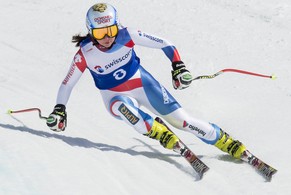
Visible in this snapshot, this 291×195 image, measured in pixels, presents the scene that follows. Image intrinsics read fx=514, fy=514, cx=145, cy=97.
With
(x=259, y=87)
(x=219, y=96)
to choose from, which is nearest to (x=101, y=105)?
(x=219, y=96)

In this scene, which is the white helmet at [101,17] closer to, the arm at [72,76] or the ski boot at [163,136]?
the arm at [72,76]

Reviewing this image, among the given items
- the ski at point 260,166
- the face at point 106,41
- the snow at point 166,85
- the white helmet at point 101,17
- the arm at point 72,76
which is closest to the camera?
the snow at point 166,85

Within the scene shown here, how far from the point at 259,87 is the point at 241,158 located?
2902mm

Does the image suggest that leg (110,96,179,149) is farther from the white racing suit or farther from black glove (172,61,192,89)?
black glove (172,61,192,89)

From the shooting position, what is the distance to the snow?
4234mm

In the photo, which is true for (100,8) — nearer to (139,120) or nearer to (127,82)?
(127,82)

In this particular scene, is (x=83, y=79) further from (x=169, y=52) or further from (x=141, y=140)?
(x=169, y=52)

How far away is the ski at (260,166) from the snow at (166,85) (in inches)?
3.7

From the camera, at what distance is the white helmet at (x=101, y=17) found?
5258 mm

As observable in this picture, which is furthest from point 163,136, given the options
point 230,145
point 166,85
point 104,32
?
point 166,85

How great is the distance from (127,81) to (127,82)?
0.5 inches

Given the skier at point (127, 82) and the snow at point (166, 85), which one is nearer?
the snow at point (166, 85)

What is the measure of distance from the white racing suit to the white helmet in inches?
11.6

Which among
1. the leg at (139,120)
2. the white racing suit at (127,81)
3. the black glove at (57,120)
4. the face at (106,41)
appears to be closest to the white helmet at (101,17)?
the face at (106,41)
